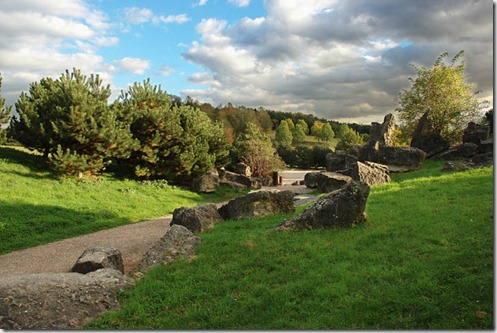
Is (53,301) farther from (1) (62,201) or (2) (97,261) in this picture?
(1) (62,201)

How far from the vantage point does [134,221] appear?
21.4m

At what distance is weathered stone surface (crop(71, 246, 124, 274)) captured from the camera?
33.2 feet

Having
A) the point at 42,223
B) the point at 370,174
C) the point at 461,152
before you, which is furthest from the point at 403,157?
the point at 42,223

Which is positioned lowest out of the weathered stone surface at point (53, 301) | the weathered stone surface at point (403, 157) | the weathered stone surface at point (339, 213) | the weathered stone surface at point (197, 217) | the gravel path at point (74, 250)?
the gravel path at point (74, 250)

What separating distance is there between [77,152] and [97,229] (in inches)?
360

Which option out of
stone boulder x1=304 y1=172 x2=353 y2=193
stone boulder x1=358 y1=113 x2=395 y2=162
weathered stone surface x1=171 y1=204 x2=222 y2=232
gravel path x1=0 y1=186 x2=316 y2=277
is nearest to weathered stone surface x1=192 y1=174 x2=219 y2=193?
stone boulder x1=304 y1=172 x2=353 y2=193

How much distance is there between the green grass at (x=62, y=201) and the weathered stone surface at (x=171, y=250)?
311 inches

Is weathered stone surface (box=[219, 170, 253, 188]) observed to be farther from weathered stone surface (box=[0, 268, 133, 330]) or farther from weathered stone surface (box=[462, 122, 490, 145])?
weathered stone surface (box=[0, 268, 133, 330])

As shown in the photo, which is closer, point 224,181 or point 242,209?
point 242,209

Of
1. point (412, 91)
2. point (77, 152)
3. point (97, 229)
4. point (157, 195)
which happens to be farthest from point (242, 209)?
point (412, 91)

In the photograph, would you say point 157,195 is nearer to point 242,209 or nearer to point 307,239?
point 242,209

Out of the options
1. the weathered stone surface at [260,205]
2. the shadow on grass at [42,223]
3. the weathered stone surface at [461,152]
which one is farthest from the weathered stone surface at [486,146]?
the shadow on grass at [42,223]

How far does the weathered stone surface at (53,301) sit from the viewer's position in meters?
7.13

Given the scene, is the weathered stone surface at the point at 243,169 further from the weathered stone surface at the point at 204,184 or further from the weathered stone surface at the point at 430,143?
the weathered stone surface at the point at 430,143
